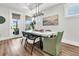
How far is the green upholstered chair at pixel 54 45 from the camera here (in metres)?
2.19

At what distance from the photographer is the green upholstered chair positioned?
7.20 feet

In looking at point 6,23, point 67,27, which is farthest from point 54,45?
point 6,23

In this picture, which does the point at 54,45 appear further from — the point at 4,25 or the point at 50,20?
the point at 4,25

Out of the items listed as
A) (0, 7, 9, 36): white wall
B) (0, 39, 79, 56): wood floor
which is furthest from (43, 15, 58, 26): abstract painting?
(0, 7, 9, 36): white wall

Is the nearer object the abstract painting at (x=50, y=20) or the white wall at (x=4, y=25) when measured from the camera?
the white wall at (x=4, y=25)

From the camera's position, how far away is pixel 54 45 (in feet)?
7.71

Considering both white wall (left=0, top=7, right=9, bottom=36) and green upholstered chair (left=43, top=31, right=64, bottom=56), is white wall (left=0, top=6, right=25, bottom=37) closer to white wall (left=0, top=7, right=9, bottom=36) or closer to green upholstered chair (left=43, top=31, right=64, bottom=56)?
white wall (left=0, top=7, right=9, bottom=36)

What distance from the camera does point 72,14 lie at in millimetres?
2146

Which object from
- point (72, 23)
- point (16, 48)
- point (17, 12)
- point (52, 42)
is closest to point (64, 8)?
point (72, 23)

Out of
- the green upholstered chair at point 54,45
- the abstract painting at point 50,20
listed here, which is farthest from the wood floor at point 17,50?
the abstract painting at point 50,20

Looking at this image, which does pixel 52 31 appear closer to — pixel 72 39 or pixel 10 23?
pixel 72 39

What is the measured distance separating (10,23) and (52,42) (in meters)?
1.25

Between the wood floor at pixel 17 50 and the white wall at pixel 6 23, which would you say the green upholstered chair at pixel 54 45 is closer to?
the wood floor at pixel 17 50

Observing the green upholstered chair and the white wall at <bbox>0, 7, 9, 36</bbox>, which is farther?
the green upholstered chair
